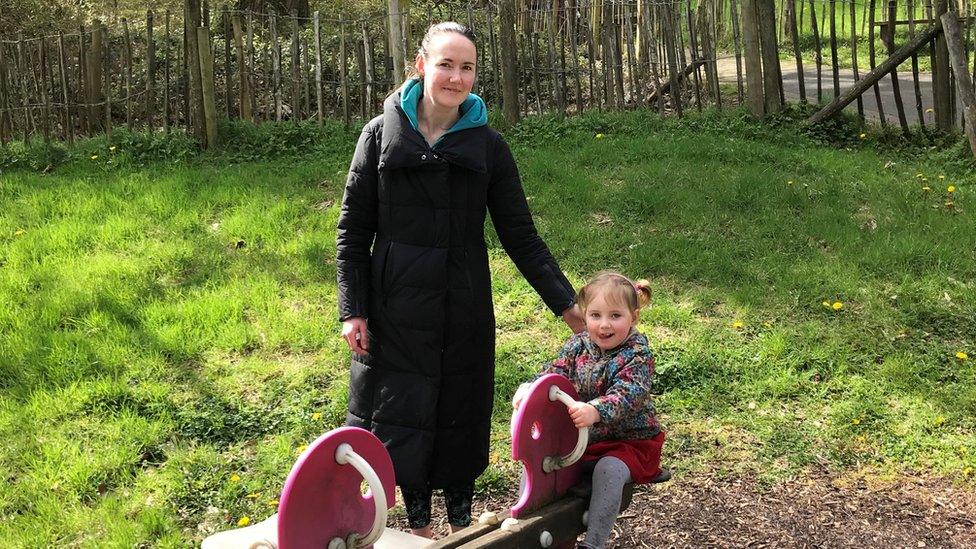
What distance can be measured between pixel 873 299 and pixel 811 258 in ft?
2.14

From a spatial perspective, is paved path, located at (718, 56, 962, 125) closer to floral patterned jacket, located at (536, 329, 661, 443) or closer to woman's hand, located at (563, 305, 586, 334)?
woman's hand, located at (563, 305, 586, 334)

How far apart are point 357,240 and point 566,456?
100cm

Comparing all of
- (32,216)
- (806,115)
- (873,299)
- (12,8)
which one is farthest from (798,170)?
(12,8)

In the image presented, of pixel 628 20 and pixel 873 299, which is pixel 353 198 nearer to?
pixel 873 299

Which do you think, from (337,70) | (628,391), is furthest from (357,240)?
(337,70)

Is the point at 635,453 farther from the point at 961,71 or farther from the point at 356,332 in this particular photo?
the point at 961,71

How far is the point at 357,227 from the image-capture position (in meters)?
3.13

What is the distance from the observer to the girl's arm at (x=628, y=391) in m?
2.89

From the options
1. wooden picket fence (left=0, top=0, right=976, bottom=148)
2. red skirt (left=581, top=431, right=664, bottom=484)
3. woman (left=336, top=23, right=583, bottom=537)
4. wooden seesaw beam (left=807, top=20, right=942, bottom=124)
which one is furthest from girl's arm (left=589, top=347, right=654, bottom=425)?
wooden seesaw beam (left=807, top=20, right=942, bottom=124)

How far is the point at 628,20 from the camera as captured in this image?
9383mm

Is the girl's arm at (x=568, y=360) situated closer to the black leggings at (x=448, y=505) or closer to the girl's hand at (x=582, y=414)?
the girl's hand at (x=582, y=414)

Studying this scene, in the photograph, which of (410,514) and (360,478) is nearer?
(360,478)

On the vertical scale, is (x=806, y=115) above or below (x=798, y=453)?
above

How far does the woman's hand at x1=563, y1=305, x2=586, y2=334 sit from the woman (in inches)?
11.0
